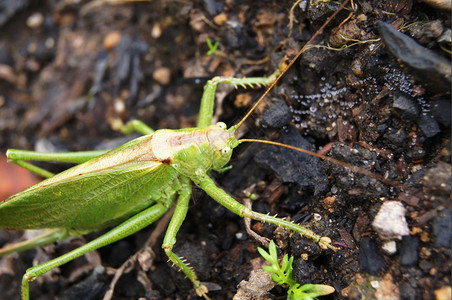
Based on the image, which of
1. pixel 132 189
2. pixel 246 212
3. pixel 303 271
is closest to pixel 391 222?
pixel 303 271

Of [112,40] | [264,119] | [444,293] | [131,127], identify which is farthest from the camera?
[112,40]

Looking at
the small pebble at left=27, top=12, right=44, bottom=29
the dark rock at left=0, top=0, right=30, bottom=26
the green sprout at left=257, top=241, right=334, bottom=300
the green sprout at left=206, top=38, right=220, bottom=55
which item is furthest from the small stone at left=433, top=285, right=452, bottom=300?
the dark rock at left=0, top=0, right=30, bottom=26

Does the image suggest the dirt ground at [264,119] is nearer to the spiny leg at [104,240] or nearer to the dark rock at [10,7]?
the dark rock at [10,7]

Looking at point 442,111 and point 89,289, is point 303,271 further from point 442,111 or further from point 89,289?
point 89,289

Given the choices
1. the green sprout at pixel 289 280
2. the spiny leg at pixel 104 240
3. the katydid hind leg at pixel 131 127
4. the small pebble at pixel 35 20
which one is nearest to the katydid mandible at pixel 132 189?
the spiny leg at pixel 104 240

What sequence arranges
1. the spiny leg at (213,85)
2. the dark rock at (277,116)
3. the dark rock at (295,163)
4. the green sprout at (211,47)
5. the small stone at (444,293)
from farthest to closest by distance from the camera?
the green sprout at (211,47) < the spiny leg at (213,85) < the dark rock at (277,116) < the dark rock at (295,163) < the small stone at (444,293)

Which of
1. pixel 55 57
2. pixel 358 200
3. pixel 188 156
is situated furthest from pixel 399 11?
pixel 55 57

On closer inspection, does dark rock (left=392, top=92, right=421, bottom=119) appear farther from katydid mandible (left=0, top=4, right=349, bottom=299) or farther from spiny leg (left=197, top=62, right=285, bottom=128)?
spiny leg (left=197, top=62, right=285, bottom=128)
